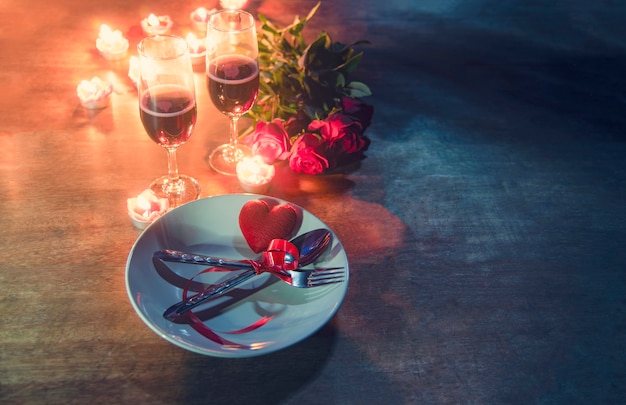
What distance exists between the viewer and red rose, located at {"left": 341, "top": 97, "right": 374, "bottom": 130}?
118cm

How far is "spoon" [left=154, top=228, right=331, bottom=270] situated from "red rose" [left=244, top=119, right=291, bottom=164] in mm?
246

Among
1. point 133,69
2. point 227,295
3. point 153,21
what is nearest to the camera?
point 227,295

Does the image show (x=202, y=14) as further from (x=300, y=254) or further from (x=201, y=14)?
(x=300, y=254)

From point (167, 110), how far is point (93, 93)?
375 millimetres

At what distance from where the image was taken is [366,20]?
5.85 feet

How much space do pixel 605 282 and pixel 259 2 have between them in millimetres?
1274

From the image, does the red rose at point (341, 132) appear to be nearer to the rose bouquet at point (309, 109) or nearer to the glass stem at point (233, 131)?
the rose bouquet at point (309, 109)

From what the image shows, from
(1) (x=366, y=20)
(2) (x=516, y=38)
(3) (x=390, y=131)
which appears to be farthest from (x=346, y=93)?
(2) (x=516, y=38)

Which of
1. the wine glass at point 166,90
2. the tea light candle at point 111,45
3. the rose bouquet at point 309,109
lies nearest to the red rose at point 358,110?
the rose bouquet at point 309,109

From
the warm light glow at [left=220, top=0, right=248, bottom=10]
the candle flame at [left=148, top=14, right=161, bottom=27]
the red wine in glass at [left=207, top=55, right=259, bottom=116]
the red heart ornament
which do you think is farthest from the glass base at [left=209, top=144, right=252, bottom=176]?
the warm light glow at [left=220, top=0, right=248, bottom=10]

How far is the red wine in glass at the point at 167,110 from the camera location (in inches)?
38.5

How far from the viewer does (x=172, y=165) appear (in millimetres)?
1100

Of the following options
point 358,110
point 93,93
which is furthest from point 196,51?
point 358,110

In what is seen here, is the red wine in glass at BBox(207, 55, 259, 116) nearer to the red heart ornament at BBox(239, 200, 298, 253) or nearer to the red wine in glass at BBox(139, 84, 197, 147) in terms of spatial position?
the red wine in glass at BBox(139, 84, 197, 147)
